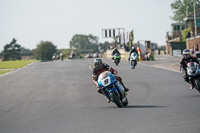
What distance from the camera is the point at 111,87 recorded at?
12195 mm

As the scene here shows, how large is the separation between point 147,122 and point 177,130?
1.29m

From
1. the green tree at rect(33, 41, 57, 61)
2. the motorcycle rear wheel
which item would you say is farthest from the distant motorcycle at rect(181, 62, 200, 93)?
the green tree at rect(33, 41, 57, 61)

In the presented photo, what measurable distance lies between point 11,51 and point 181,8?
74.6 m

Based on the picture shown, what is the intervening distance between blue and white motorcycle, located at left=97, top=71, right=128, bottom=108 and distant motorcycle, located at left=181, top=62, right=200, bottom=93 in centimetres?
279

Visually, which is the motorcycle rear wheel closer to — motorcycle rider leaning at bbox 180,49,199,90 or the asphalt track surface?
the asphalt track surface

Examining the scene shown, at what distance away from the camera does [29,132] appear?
9055 millimetres

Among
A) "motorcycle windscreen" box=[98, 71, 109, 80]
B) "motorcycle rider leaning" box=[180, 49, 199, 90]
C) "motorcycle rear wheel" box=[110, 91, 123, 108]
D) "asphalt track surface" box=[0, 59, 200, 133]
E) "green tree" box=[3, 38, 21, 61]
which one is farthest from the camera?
"green tree" box=[3, 38, 21, 61]

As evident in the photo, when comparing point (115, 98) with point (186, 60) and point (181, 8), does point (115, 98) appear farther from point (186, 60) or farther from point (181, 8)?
point (181, 8)

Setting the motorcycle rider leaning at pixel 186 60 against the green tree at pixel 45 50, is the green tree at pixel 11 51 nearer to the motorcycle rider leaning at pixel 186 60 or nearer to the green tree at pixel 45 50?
the green tree at pixel 45 50

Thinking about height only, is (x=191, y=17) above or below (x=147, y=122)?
above

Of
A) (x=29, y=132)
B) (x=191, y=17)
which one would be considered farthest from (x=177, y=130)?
(x=191, y=17)

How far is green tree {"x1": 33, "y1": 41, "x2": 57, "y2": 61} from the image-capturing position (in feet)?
506

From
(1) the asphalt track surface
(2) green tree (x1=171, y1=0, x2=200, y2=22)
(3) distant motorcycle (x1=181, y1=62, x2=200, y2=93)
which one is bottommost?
(1) the asphalt track surface

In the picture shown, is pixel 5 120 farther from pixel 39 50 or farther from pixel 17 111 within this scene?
pixel 39 50
